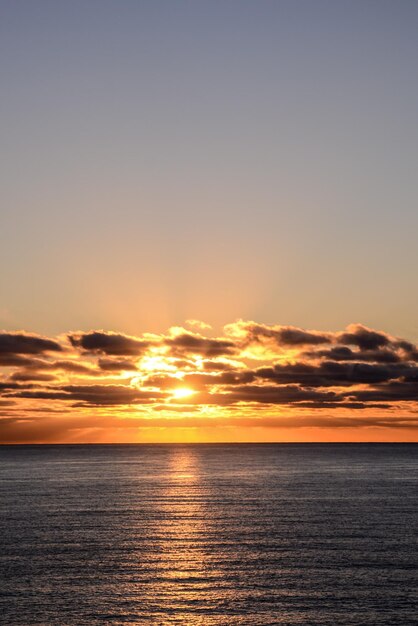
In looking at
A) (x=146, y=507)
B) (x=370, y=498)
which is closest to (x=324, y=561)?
(x=146, y=507)

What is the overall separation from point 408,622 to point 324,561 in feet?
73.4

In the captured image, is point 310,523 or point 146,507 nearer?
point 310,523

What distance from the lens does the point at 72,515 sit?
119 meters

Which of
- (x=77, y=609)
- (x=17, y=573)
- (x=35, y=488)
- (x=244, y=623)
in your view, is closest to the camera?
(x=244, y=623)

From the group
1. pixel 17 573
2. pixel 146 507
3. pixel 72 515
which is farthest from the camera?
pixel 146 507

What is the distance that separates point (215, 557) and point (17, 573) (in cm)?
1985

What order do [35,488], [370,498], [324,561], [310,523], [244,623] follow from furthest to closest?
1. [35,488]
2. [370,498]
3. [310,523]
4. [324,561]
5. [244,623]

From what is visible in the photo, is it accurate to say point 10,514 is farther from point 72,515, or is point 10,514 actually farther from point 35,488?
point 35,488

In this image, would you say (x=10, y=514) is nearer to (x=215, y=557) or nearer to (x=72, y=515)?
(x=72, y=515)

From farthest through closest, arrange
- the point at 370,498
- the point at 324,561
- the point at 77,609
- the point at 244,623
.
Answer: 1. the point at 370,498
2. the point at 324,561
3. the point at 77,609
4. the point at 244,623

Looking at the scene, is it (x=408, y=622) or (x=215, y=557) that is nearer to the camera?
(x=408, y=622)

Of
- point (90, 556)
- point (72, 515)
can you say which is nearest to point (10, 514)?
point (72, 515)

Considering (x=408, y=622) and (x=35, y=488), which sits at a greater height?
(x=35, y=488)

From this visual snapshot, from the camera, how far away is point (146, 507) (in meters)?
134
